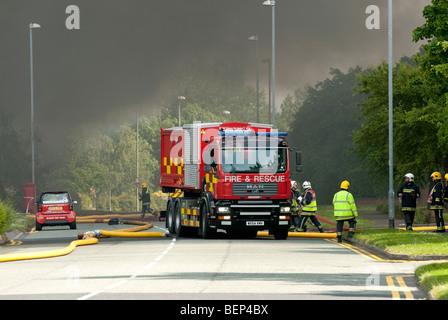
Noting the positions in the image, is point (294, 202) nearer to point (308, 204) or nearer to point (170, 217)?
point (308, 204)

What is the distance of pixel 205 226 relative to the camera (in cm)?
3231

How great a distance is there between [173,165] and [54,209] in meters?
8.58

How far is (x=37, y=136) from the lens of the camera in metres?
92.7

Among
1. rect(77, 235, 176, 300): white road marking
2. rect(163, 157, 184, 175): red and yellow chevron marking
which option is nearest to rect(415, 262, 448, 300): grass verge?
rect(77, 235, 176, 300): white road marking

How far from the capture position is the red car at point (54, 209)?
4178 centimetres

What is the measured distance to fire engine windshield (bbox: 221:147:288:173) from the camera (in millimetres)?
30922

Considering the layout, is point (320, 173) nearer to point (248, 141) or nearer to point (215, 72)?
point (248, 141)

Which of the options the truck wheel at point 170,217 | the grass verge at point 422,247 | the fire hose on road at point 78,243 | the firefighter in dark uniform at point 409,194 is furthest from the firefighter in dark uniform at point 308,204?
the fire hose on road at point 78,243

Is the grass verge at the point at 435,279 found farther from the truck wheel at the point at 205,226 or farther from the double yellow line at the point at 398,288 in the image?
the truck wheel at the point at 205,226

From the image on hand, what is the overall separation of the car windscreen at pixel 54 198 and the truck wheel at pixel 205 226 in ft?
36.0

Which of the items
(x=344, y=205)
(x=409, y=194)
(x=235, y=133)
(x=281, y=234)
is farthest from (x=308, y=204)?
(x=344, y=205)

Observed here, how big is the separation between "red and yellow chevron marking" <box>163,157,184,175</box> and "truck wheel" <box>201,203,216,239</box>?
91.4 inches
